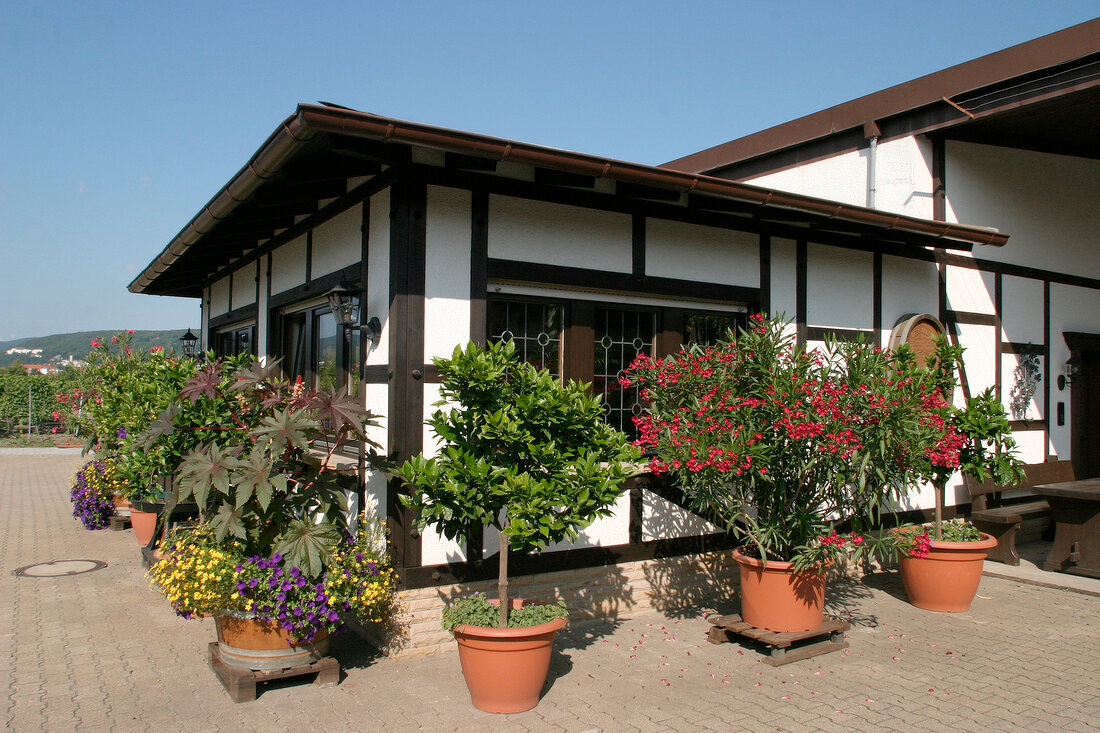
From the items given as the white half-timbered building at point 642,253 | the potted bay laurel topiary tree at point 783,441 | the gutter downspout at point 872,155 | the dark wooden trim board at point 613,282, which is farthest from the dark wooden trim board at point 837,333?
the gutter downspout at point 872,155

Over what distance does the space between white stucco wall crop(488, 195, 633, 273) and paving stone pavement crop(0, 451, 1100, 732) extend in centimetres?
262

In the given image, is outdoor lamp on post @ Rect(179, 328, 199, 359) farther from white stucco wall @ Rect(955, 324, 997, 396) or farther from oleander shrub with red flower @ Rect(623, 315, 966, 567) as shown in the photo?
white stucco wall @ Rect(955, 324, 997, 396)

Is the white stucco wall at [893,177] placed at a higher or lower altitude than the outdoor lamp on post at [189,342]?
higher

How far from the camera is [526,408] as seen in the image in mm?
4090

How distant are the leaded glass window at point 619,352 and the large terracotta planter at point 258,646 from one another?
2.71 metres

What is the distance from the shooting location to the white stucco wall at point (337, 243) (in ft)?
18.5

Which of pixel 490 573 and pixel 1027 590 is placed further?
pixel 1027 590

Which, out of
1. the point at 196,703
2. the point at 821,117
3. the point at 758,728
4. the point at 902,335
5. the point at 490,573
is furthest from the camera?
the point at 821,117

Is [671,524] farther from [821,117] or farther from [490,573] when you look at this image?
[821,117]

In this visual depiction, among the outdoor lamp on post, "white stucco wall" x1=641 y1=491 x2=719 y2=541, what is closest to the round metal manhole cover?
the outdoor lamp on post

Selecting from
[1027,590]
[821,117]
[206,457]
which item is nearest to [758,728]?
[206,457]

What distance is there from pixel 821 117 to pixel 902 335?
12.3ft

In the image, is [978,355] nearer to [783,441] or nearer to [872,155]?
[872,155]

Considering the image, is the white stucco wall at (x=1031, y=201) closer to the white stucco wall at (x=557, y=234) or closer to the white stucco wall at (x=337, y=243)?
the white stucco wall at (x=557, y=234)
